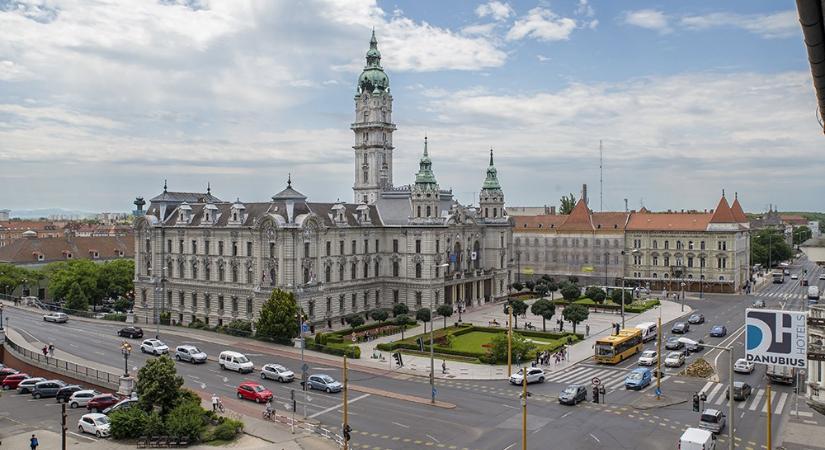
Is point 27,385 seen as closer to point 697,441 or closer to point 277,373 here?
point 277,373

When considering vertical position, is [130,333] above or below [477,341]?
above

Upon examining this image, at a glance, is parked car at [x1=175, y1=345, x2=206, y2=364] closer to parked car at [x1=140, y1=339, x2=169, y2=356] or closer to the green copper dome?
parked car at [x1=140, y1=339, x2=169, y2=356]

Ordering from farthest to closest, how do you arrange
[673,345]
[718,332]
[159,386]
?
[718,332] → [673,345] → [159,386]

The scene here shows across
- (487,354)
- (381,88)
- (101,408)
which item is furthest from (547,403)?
(381,88)

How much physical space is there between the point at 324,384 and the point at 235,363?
11333 mm

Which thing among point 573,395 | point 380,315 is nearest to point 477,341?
point 380,315

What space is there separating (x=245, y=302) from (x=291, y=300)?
13706mm

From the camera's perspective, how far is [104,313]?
327ft

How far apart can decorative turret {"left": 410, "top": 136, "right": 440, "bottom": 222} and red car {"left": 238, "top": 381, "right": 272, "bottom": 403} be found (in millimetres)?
47057

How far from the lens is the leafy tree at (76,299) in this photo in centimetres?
9842

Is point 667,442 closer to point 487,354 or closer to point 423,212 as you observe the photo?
point 487,354

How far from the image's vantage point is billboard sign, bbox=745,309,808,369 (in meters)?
28.0

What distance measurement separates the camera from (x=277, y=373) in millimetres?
59406

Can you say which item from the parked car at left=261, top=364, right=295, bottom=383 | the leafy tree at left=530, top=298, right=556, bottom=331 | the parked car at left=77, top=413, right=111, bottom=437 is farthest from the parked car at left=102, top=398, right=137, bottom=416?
the leafy tree at left=530, top=298, right=556, bottom=331
